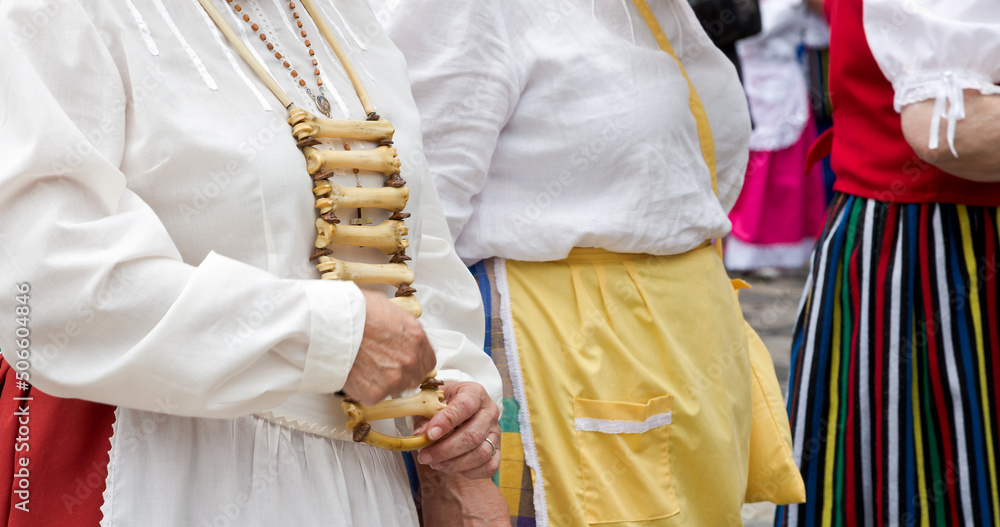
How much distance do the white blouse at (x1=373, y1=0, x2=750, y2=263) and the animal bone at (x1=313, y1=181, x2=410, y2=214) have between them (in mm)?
471

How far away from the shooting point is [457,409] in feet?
3.65

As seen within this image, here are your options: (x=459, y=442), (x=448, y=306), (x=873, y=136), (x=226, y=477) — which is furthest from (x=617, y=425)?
(x=873, y=136)

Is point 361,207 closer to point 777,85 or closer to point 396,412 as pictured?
point 396,412

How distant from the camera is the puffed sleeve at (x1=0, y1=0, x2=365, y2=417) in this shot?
0.84 meters

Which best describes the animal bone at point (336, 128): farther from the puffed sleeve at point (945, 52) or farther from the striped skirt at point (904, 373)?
the striped skirt at point (904, 373)

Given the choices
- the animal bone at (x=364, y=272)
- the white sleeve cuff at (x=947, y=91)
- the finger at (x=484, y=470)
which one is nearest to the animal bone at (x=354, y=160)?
the animal bone at (x=364, y=272)

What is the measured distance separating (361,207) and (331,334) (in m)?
0.21

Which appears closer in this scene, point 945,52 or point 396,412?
point 396,412

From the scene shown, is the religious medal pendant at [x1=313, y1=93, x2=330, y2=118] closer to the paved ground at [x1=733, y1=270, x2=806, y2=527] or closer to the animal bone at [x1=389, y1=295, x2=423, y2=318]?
the animal bone at [x1=389, y1=295, x2=423, y2=318]

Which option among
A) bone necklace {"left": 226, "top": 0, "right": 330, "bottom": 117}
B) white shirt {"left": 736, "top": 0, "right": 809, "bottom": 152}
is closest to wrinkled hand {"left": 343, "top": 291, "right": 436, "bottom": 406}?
bone necklace {"left": 226, "top": 0, "right": 330, "bottom": 117}

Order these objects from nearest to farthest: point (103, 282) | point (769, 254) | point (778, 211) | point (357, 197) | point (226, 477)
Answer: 1. point (103, 282)
2. point (226, 477)
3. point (357, 197)
4. point (778, 211)
5. point (769, 254)

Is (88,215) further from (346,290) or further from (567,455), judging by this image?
(567,455)

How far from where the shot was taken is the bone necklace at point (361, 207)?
1036 millimetres

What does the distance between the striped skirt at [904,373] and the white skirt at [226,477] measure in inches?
55.9
